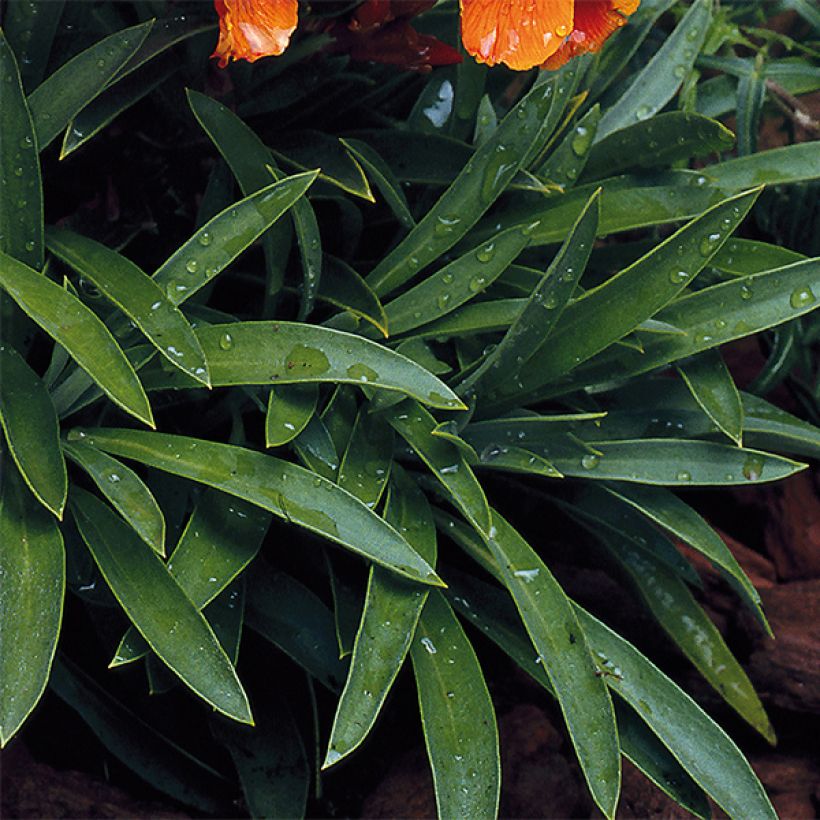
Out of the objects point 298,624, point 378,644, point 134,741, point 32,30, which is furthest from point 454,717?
point 32,30

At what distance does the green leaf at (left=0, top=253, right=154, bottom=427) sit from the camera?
88 cm

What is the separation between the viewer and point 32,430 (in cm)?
93

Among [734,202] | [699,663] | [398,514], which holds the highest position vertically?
[734,202]

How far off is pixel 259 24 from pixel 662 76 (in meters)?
0.64

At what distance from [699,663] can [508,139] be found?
0.63 m

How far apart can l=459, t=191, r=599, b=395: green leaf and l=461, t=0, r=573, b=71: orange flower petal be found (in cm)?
14

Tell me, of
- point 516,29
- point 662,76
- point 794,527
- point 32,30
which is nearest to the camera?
point 516,29

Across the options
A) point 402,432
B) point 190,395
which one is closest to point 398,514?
point 402,432

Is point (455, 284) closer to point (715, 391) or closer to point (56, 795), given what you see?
point (715, 391)

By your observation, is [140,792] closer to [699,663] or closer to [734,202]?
[699,663]

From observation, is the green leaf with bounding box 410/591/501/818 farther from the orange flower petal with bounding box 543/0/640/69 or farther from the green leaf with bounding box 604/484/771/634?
the orange flower petal with bounding box 543/0/640/69

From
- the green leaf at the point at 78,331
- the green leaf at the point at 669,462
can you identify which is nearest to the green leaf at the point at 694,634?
the green leaf at the point at 669,462

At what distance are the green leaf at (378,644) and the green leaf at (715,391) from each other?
1.06ft

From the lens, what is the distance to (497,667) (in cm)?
134
